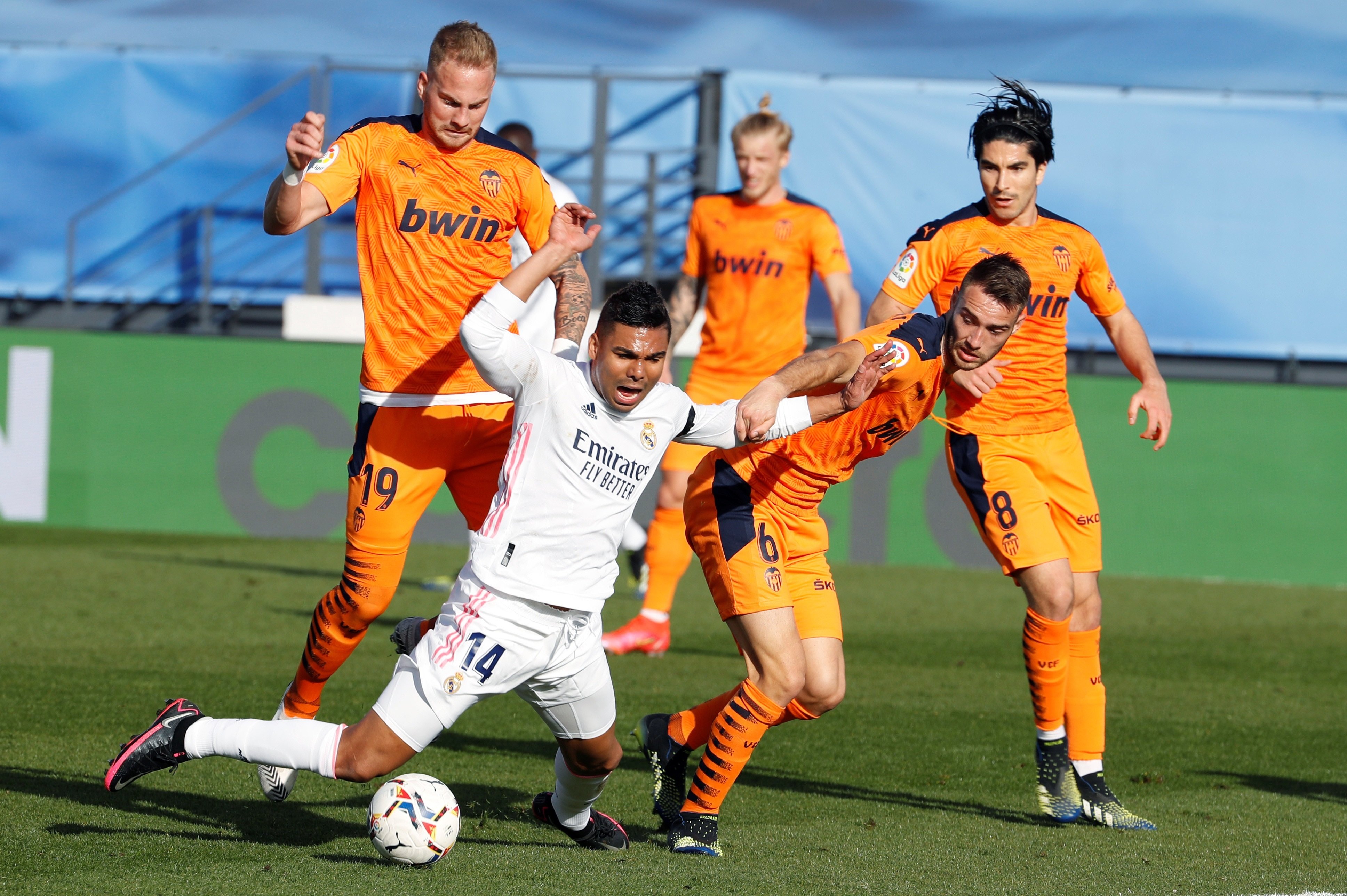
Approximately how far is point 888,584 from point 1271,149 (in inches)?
281

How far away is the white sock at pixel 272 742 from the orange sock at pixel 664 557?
13.6 ft

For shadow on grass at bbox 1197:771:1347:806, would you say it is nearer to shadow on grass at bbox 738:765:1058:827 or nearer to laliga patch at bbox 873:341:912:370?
shadow on grass at bbox 738:765:1058:827

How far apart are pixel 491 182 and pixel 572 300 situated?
1.92ft

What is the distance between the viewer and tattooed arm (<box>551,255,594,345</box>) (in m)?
4.90

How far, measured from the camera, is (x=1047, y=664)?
5.45 m

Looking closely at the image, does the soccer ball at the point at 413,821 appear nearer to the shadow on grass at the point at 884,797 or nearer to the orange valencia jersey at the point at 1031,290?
the shadow on grass at the point at 884,797

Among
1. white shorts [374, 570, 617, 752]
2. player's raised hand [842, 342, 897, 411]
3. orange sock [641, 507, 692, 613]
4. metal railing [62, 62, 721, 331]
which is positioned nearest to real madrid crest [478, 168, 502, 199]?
player's raised hand [842, 342, 897, 411]

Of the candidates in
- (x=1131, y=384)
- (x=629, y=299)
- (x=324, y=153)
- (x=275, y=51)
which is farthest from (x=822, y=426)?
(x=275, y=51)

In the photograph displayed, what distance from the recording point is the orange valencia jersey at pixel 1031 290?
18.7 ft

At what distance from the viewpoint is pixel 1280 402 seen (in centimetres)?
1327

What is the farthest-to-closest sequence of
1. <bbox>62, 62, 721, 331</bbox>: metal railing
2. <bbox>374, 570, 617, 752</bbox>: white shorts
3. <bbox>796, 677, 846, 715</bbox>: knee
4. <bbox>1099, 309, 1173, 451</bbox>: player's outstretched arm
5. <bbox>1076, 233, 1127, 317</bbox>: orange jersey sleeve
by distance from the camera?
1. <bbox>62, 62, 721, 331</bbox>: metal railing
2. <bbox>1076, 233, 1127, 317</bbox>: orange jersey sleeve
3. <bbox>1099, 309, 1173, 451</bbox>: player's outstretched arm
4. <bbox>796, 677, 846, 715</bbox>: knee
5. <bbox>374, 570, 617, 752</bbox>: white shorts

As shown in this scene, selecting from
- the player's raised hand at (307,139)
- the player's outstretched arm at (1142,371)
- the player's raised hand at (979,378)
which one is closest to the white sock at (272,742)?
the player's raised hand at (307,139)

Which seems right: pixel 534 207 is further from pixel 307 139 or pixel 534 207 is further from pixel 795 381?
pixel 795 381

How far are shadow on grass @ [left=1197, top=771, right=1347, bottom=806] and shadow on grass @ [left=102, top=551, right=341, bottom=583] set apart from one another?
21.8 ft
